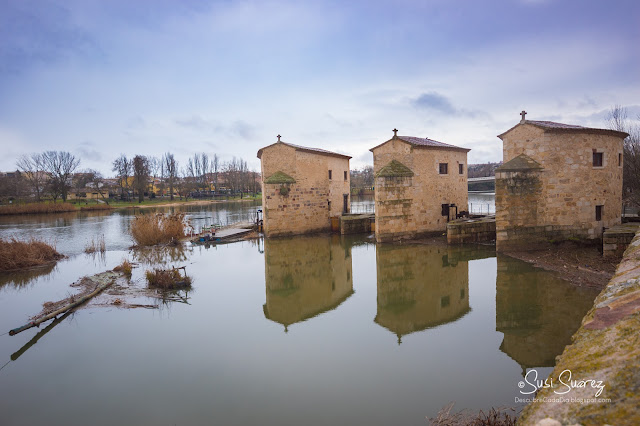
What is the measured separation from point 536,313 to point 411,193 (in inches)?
363

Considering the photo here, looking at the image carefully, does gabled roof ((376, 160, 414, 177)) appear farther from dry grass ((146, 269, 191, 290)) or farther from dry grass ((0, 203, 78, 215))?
dry grass ((0, 203, 78, 215))

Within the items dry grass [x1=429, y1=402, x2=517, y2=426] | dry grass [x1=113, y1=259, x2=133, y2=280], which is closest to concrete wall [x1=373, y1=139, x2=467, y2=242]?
dry grass [x1=113, y1=259, x2=133, y2=280]

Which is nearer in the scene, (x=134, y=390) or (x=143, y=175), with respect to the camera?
(x=134, y=390)

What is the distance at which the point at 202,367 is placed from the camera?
6215 mm

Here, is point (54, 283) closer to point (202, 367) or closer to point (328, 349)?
point (202, 367)

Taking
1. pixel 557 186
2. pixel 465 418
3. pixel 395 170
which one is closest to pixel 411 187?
pixel 395 170

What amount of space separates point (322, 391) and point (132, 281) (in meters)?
9.30

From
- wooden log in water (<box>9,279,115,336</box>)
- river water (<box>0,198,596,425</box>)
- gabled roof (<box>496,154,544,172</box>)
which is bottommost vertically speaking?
river water (<box>0,198,596,425</box>)

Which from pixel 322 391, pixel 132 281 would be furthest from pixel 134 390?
pixel 132 281

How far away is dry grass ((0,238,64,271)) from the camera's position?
13.9 m

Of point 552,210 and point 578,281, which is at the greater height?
point 552,210

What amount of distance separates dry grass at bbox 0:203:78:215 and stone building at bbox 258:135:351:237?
113 ft

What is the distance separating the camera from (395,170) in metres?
16.3

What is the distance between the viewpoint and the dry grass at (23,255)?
13.9 m
